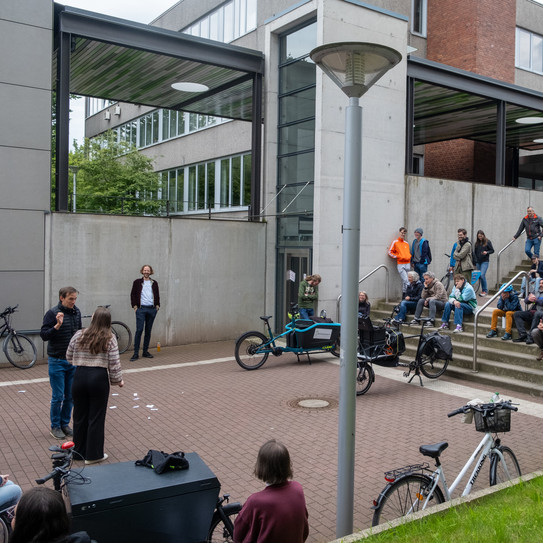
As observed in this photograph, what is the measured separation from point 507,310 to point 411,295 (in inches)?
96.3

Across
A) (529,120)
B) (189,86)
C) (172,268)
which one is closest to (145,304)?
(172,268)

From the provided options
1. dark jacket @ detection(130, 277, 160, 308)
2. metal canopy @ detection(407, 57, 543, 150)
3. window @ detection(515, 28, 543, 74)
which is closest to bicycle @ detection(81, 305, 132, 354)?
dark jacket @ detection(130, 277, 160, 308)

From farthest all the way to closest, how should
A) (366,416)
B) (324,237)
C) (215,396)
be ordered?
(324,237), (215,396), (366,416)

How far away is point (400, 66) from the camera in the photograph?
1562cm

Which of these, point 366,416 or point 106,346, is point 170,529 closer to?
point 106,346

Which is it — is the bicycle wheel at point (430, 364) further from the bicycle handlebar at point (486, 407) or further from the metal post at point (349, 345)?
the metal post at point (349, 345)

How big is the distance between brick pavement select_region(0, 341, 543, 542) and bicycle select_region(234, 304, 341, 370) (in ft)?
0.95

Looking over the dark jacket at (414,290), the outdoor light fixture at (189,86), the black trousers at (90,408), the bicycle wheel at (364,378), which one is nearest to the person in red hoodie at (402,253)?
the dark jacket at (414,290)

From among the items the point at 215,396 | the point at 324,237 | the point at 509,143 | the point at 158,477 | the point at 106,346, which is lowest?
the point at 215,396

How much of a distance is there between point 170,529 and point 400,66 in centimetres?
1428

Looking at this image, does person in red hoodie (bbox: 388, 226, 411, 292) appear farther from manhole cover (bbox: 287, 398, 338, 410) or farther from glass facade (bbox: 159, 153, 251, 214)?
glass facade (bbox: 159, 153, 251, 214)

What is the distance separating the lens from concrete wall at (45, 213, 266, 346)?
12.9 meters

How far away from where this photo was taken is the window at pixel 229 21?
25.7 meters

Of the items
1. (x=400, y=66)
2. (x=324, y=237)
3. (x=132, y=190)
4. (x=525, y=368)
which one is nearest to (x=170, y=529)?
(x=525, y=368)
